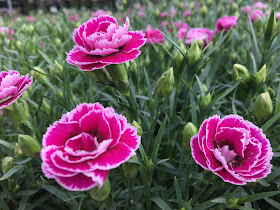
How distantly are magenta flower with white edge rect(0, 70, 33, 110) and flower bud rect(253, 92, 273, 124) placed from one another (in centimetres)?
55

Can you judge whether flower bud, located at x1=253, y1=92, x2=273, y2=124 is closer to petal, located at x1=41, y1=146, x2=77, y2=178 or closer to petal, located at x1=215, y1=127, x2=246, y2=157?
petal, located at x1=215, y1=127, x2=246, y2=157

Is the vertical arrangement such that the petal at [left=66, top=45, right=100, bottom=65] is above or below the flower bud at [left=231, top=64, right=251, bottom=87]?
above

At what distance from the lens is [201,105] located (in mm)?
708

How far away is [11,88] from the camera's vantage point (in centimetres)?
52

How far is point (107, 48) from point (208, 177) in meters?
0.35

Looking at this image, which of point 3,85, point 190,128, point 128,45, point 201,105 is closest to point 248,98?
point 201,105

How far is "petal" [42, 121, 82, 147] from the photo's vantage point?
0.44 metres

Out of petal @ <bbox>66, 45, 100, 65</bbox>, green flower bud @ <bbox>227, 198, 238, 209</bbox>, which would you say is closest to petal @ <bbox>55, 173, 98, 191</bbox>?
petal @ <bbox>66, 45, 100, 65</bbox>

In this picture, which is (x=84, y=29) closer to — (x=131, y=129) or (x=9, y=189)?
(x=131, y=129)

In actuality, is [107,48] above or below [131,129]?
above

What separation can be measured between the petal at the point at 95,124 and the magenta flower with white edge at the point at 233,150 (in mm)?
174

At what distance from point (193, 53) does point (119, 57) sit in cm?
29

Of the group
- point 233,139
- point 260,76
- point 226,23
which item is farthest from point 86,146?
point 226,23

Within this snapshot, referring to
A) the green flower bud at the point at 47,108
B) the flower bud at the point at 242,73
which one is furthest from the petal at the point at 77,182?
Answer: the flower bud at the point at 242,73
